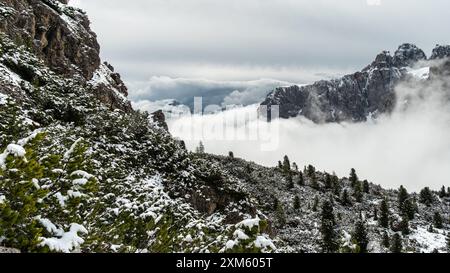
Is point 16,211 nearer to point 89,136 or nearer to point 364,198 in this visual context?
point 89,136

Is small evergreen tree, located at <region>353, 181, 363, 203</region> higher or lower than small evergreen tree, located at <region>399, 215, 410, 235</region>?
higher

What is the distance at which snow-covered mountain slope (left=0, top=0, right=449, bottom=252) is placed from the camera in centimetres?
1138

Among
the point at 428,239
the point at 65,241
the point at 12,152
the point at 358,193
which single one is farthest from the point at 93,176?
the point at 358,193

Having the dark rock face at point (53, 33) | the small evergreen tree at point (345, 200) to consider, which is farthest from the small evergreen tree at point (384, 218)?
the dark rock face at point (53, 33)

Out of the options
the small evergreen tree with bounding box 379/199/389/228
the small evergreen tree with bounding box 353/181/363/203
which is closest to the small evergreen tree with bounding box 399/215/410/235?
the small evergreen tree with bounding box 379/199/389/228

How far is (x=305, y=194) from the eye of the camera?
535ft

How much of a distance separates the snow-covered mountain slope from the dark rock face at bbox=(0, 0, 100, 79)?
0.80ft

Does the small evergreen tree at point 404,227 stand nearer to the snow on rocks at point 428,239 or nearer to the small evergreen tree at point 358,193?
the snow on rocks at point 428,239

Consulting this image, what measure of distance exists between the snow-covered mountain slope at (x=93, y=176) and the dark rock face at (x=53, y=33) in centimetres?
24

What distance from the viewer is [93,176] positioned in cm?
1233

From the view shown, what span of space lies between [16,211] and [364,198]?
175474 millimetres

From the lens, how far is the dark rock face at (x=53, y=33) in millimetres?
61772

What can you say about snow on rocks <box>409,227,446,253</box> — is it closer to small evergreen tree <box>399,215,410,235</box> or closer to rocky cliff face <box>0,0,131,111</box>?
small evergreen tree <box>399,215,410,235</box>
